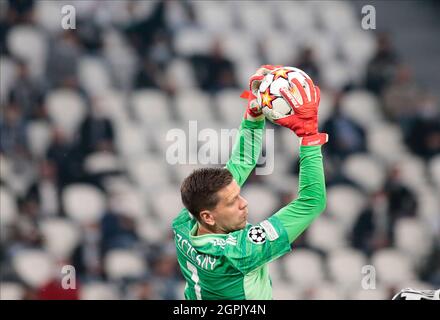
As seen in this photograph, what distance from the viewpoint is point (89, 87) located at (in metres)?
11.1

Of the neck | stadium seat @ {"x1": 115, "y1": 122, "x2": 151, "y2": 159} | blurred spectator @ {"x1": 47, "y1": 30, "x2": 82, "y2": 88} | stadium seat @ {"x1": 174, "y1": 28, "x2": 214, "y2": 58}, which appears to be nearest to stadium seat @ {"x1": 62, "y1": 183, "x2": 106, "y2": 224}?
stadium seat @ {"x1": 115, "y1": 122, "x2": 151, "y2": 159}

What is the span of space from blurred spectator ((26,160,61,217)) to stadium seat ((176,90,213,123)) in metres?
1.68

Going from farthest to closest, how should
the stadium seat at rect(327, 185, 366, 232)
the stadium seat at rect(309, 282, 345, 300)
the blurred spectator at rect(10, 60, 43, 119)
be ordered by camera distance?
the blurred spectator at rect(10, 60, 43, 119), the stadium seat at rect(327, 185, 366, 232), the stadium seat at rect(309, 282, 345, 300)

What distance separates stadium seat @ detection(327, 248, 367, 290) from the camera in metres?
9.69

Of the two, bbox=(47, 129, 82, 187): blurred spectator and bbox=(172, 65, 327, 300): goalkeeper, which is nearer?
bbox=(172, 65, 327, 300): goalkeeper

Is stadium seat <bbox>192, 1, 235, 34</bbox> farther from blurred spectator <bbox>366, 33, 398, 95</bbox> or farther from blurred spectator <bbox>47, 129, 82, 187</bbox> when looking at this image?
blurred spectator <bbox>47, 129, 82, 187</bbox>

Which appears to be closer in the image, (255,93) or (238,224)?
(238,224)

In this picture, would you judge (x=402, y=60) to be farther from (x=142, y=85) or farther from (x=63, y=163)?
(x=63, y=163)

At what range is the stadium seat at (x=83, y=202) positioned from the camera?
9.85 meters

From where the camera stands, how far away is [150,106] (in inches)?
438

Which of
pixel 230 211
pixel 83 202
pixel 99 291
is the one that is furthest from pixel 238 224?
pixel 83 202

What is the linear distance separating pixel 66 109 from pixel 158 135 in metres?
1.04

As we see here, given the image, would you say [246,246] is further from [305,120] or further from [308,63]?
[308,63]
